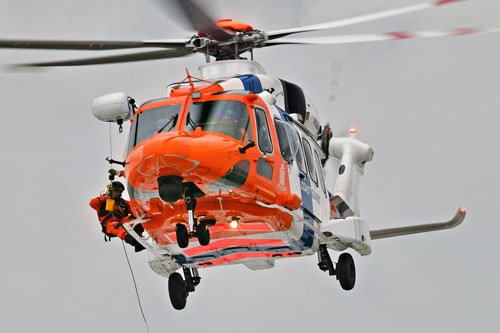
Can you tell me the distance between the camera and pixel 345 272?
21.4 m

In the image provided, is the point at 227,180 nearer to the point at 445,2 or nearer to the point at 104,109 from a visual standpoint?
the point at 104,109

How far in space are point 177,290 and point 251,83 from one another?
13.4ft

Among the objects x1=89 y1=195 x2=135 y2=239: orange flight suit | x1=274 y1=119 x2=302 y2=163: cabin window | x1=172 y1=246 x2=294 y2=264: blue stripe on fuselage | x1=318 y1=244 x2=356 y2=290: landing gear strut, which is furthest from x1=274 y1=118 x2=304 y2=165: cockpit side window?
x1=89 y1=195 x2=135 y2=239: orange flight suit

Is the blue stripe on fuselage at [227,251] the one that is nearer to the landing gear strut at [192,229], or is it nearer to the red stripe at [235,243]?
the red stripe at [235,243]

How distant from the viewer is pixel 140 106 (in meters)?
19.0

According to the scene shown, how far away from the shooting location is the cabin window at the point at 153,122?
60.2 ft

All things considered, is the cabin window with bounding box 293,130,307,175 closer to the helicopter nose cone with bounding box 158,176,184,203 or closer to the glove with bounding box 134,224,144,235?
the glove with bounding box 134,224,144,235

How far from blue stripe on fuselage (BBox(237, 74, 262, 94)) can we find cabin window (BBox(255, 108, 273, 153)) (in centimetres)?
166

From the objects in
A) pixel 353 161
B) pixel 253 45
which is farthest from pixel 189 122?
pixel 353 161

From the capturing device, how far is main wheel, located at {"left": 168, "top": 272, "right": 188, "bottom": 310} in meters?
21.4

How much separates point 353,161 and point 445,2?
6.00 m

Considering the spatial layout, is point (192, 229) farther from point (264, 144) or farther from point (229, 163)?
point (264, 144)

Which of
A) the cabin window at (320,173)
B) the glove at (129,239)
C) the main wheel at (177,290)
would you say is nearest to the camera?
the glove at (129,239)

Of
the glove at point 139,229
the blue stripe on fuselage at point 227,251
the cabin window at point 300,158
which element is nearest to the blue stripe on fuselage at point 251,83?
the cabin window at point 300,158
